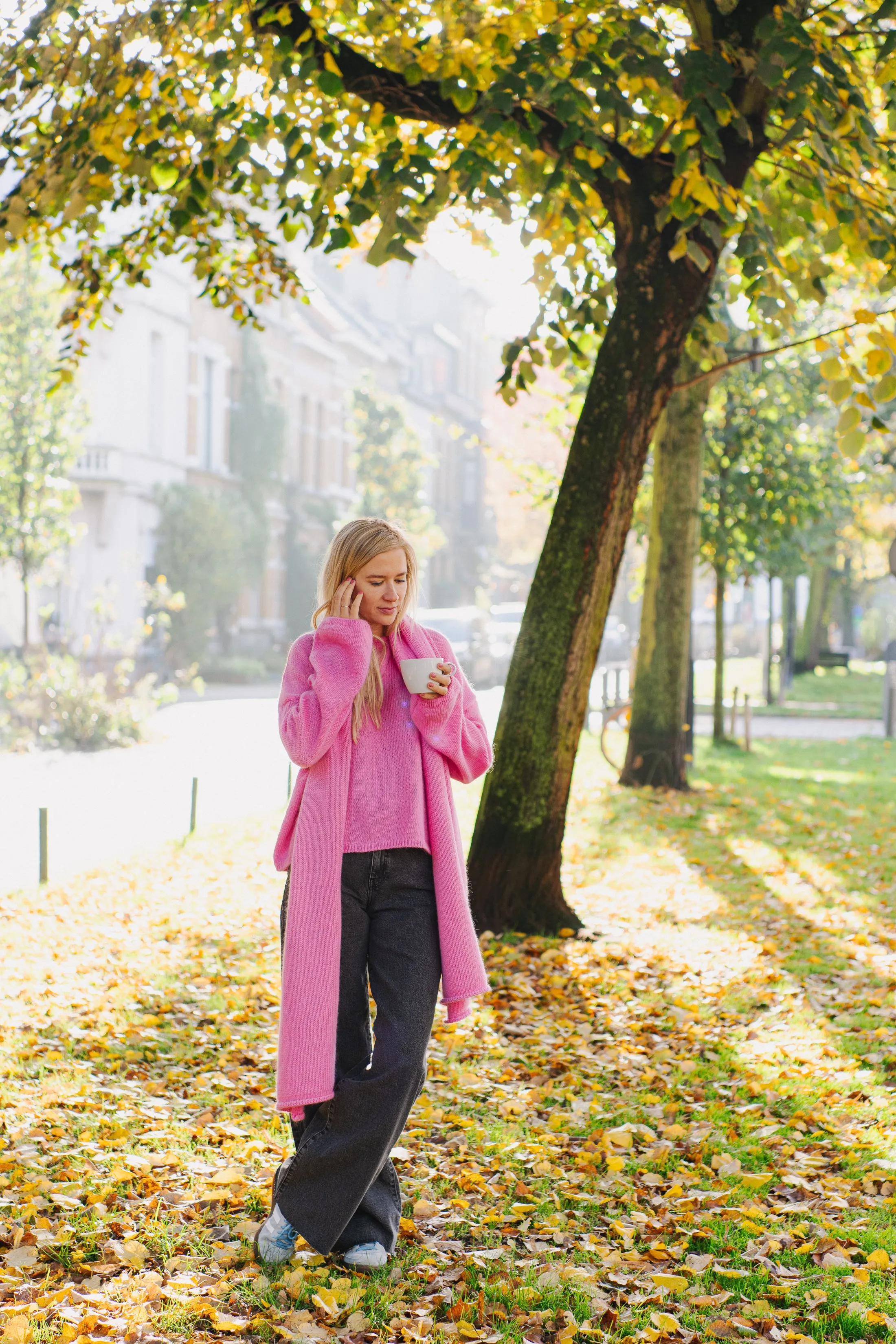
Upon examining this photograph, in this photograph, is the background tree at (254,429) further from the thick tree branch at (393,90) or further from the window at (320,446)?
the thick tree branch at (393,90)

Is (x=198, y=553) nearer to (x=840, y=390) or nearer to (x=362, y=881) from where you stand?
(x=840, y=390)

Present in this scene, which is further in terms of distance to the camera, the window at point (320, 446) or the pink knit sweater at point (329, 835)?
the window at point (320, 446)

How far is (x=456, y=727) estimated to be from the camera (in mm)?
3463

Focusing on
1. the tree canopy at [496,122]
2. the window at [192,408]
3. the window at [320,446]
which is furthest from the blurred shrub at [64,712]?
the window at [320,446]

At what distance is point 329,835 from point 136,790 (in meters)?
10.5

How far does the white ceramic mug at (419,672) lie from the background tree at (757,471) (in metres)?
13.6

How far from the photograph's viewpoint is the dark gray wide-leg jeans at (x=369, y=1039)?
333 centimetres

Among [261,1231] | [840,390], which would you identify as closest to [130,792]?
[840,390]

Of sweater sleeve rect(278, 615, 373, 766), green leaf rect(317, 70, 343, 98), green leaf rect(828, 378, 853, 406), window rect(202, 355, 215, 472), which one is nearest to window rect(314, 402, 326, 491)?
window rect(202, 355, 215, 472)

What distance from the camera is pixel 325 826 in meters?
3.31

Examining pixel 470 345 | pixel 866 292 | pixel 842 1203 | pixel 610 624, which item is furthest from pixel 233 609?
pixel 470 345

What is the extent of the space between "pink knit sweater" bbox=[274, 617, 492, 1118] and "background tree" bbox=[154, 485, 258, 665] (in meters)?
26.8

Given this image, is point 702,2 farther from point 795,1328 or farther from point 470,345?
point 470,345

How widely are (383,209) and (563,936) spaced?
3901 mm
